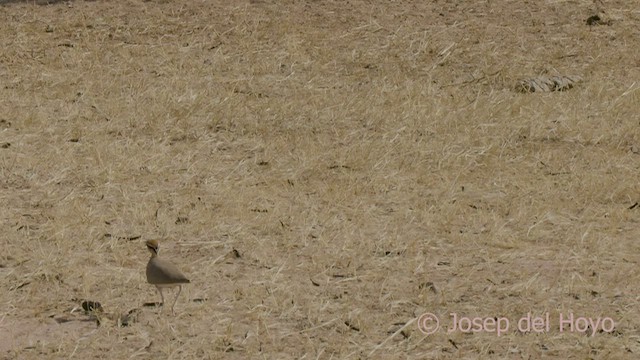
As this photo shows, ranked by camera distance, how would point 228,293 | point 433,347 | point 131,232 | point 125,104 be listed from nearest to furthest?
point 433,347 < point 228,293 < point 131,232 < point 125,104

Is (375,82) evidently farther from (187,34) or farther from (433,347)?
(433,347)

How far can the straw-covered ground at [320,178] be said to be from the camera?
5781 millimetres

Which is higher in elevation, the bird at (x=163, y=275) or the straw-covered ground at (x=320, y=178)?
the bird at (x=163, y=275)

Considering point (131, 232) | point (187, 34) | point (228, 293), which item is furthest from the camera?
point (187, 34)

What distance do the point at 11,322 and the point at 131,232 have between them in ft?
3.93

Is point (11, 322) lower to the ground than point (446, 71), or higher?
higher

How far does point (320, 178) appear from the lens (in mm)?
7770

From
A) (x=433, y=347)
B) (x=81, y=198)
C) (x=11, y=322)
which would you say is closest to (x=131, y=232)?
(x=81, y=198)

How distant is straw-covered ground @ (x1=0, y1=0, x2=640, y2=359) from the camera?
228 inches

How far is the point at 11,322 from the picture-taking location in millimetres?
5805

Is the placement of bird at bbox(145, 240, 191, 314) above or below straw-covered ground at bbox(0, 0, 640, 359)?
above

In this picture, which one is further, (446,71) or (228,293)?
(446,71)

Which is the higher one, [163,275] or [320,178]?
[163,275]

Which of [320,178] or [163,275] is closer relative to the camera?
[163,275]
